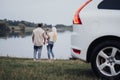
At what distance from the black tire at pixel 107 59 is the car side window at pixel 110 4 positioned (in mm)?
687

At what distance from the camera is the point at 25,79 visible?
9016 millimetres

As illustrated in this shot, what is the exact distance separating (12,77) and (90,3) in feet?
6.94

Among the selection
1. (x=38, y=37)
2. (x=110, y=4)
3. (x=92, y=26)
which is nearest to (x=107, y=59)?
(x=92, y=26)

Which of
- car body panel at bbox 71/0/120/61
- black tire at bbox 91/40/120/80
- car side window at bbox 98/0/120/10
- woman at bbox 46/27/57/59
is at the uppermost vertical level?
car side window at bbox 98/0/120/10

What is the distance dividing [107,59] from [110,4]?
1.11 m

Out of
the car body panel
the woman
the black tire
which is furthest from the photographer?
the woman

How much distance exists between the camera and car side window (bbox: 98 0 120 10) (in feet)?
30.8

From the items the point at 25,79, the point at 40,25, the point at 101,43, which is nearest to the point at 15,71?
the point at 25,79

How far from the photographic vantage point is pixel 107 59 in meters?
9.14

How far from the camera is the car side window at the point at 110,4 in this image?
9.40m

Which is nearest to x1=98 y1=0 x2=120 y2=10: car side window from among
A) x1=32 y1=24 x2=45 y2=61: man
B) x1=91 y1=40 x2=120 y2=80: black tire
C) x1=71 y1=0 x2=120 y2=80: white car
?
x1=71 y1=0 x2=120 y2=80: white car

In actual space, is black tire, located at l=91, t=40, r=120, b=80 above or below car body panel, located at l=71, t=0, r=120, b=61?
below

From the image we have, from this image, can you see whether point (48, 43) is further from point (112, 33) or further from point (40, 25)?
point (112, 33)

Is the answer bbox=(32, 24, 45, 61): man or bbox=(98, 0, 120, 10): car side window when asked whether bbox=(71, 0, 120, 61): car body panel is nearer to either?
bbox=(98, 0, 120, 10): car side window
